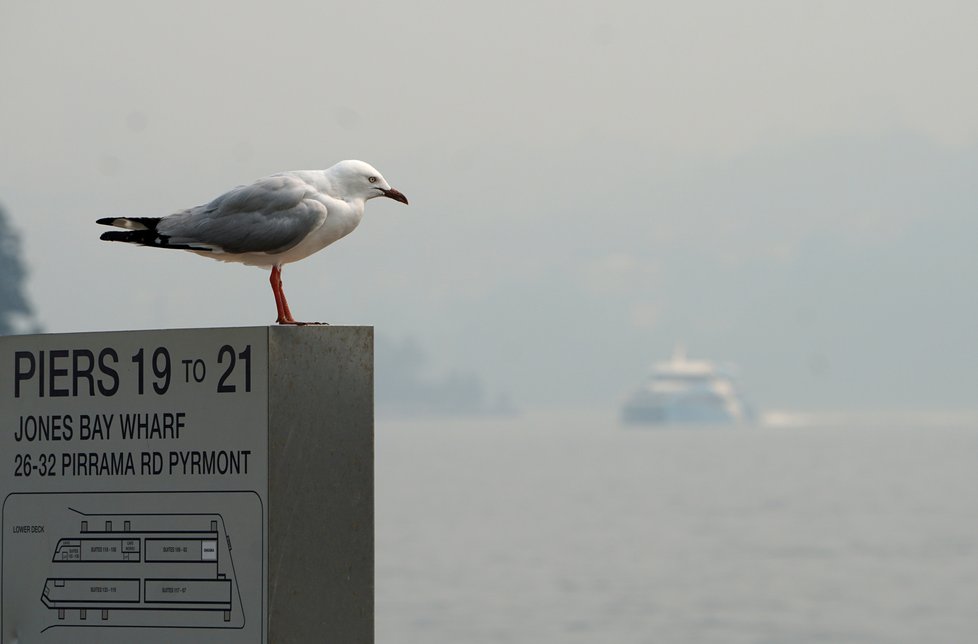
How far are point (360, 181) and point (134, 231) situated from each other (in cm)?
77

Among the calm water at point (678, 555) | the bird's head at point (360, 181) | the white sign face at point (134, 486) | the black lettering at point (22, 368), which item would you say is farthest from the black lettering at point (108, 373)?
the calm water at point (678, 555)

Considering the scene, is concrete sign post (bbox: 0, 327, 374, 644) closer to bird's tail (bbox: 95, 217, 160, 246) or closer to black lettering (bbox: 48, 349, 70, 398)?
black lettering (bbox: 48, 349, 70, 398)

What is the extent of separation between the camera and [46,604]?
5551 millimetres

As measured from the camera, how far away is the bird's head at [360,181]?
582 centimetres

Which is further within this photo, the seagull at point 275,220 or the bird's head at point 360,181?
the bird's head at point 360,181

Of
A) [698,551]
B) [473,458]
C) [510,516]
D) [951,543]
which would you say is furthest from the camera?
[473,458]

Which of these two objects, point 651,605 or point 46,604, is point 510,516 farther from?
point 46,604

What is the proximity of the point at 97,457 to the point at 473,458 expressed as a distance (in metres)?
158

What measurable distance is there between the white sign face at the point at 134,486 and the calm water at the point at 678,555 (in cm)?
3484

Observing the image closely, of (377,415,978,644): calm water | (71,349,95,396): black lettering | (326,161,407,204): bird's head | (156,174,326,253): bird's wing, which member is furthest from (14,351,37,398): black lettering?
(377,415,978,644): calm water

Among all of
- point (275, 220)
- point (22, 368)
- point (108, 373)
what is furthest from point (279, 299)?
point (22, 368)

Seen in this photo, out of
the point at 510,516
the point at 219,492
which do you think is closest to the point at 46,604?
the point at 219,492

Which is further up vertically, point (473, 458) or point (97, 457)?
point (473, 458)

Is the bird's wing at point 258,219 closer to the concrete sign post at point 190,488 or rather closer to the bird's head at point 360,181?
the bird's head at point 360,181
